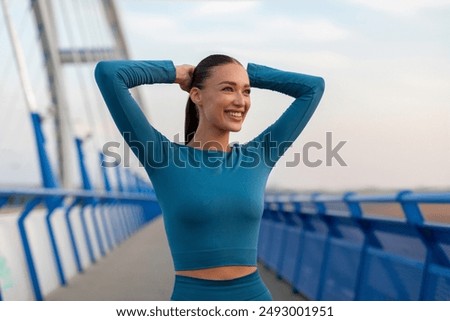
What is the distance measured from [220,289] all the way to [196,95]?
0.55 metres

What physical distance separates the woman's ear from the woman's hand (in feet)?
0.25

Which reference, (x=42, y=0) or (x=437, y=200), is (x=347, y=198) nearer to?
(x=437, y=200)

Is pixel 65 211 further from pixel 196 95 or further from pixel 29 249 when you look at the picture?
pixel 196 95

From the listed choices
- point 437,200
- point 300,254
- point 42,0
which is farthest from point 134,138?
point 42,0

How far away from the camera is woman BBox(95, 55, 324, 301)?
2.34 meters

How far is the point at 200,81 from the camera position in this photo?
248 centimetres

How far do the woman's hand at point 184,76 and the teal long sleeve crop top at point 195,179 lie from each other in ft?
0.07

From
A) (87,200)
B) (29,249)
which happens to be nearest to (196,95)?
(29,249)

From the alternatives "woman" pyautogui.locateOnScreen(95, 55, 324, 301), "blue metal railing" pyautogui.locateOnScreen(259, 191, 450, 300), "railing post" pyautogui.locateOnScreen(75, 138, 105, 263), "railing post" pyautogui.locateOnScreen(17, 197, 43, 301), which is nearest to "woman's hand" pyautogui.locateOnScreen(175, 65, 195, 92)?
"woman" pyautogui.locateOnScreen(95, 55, 324, 301)

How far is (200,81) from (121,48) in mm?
44524

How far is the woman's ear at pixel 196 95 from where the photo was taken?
2501mm

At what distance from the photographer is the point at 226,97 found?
7.88 ft

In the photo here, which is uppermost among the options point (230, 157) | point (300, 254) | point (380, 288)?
point (230, 157)

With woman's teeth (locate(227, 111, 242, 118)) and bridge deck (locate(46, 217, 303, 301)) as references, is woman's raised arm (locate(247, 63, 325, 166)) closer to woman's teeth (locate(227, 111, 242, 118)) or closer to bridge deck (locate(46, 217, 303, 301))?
woman's teeth (locate(227, 111, 242, 118))
